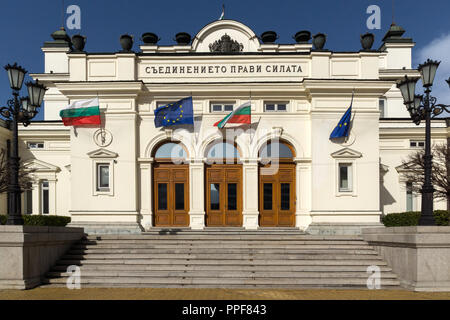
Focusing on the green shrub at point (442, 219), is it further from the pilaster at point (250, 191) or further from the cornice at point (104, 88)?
the cornice at point (104, 88)

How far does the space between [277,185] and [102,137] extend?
8190 mm

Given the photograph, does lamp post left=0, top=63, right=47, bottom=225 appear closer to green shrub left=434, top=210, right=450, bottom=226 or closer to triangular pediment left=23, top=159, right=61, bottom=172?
triangular pediment left=23, top=159, right=61, bottom=172

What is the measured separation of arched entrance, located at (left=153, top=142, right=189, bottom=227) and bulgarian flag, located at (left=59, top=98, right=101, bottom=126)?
312 centimetres

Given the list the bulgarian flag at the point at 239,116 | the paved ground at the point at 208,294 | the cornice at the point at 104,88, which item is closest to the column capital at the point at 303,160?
the bulgarian flag at the point at 239,116

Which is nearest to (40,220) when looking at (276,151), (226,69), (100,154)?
(100,154)

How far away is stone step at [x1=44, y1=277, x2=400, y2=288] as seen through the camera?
34.3 ft

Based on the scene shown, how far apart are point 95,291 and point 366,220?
11254 millimetres

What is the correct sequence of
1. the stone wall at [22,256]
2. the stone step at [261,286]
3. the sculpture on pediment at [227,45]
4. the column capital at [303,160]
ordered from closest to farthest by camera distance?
1. the stone wall at [22,256]
2. the stone step at [261,286]
3. the column capital at [303,160]
4. the sculpture on pediment at [227,45]

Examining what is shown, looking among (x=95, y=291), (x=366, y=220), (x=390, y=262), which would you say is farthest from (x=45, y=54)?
(x=390, y=262)

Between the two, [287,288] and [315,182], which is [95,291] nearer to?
[287,288]

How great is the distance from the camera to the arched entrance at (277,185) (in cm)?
1616

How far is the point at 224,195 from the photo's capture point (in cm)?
1630

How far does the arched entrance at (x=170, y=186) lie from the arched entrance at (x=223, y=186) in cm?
106
